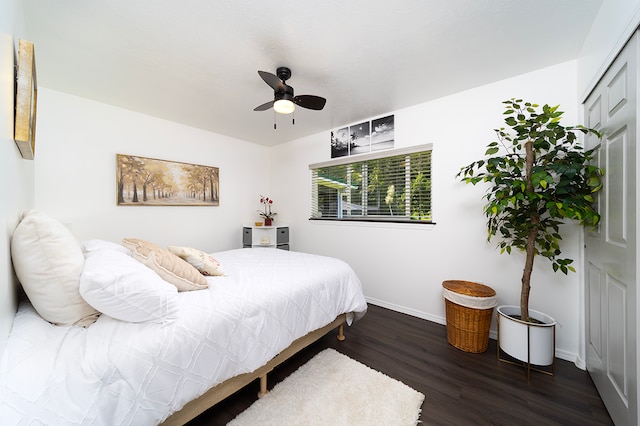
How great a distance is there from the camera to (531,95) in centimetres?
217

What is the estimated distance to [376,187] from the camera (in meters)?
3.34

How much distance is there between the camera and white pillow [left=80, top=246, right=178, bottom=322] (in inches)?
40.9

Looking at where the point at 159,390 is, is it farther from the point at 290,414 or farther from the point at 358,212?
the point at 358,212

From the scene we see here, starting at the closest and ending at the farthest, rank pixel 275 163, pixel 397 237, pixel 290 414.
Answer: pixel 290 414 < pixel 397 237 < pixel 275 163

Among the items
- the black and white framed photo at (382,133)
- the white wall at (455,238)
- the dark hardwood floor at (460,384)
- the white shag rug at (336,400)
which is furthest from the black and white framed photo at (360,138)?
the white shag rug at (336,400)

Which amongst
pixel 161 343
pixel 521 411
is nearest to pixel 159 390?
pixel 161 343

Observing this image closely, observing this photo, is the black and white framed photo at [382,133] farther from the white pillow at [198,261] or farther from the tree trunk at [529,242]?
the white pillow at [198,261]

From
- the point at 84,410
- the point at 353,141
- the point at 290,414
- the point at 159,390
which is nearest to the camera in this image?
the point at 84,410

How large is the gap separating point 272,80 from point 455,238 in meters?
2.38

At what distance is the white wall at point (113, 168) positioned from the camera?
248 centimetres

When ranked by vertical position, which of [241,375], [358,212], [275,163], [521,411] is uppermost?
[275,163]

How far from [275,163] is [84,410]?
13.1ft

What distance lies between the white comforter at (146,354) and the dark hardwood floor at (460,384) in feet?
1.60

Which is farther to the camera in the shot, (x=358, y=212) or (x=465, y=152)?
(x=358, y=212)
